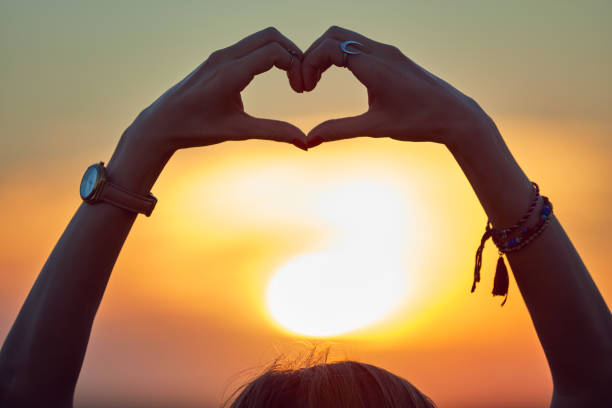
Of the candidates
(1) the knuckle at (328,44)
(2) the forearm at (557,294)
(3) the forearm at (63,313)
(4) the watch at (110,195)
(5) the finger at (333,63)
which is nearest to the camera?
(2) the forearm at (557,294)

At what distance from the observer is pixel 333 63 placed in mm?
3305

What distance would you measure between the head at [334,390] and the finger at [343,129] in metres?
1.13

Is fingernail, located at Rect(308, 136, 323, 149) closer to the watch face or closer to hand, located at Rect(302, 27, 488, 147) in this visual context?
hand, located at Rect(302, 27, 488, 147)

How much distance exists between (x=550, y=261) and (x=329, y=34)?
1.69 m

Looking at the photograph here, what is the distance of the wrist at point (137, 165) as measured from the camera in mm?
2986

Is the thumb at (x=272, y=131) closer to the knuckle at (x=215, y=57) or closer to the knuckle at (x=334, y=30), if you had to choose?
the knuckle at (x=215, y=57)

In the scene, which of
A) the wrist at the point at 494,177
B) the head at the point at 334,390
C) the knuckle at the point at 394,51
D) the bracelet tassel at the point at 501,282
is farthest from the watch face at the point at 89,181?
the bracelet tassel at the point at 501,282

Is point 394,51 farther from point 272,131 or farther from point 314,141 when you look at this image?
point 272,131

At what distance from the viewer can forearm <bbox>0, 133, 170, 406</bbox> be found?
2.59 m

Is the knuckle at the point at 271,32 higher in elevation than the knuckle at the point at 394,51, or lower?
lower

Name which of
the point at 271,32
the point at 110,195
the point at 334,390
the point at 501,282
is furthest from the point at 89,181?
the point at 501,282

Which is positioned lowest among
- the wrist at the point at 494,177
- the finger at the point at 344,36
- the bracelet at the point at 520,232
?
the bracelet at the point at 520,232

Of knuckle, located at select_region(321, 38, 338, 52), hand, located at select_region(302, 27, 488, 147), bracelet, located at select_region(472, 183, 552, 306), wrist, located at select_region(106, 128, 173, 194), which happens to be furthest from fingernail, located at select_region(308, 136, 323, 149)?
bracelet, located at select_region(472, 183, 552, 306)

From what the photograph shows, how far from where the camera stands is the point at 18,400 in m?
2.53
